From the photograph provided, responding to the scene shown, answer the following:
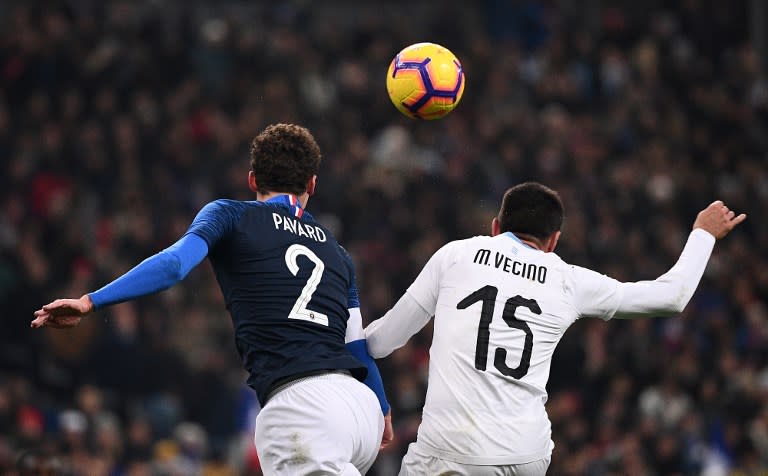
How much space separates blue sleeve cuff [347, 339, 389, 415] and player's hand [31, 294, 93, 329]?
4.45 feet

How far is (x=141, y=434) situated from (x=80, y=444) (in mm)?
845

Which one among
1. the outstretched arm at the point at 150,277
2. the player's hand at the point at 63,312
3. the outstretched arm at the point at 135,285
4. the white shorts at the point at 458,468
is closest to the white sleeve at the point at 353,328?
the white shorts at the point at 458,468

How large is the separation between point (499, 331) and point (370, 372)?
2.13 ft

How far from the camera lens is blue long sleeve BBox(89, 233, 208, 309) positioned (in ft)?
14.7

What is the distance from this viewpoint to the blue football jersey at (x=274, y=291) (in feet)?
16.0

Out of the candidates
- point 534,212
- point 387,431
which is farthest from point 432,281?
point 387,431

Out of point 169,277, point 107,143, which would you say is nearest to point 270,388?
point 169,277

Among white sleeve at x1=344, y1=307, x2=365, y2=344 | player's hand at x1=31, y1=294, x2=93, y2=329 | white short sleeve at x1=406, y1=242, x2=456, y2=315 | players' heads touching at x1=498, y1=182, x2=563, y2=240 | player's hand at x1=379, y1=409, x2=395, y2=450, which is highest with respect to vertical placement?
player's hand at x1=31, y1=294, x2=93, y2=329

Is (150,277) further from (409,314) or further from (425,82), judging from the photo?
(425,82)

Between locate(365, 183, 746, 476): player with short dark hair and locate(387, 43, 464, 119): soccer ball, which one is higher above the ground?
locate(387, 43, 464, 119): soccer ball

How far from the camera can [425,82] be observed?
6438 millimetres

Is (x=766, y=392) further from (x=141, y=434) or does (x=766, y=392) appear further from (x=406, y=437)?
(x=141, y=434)

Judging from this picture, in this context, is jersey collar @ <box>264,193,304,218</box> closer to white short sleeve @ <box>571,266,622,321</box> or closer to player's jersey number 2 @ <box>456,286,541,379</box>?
player's jersey number 2 @ <box>456,286,541,379</box>

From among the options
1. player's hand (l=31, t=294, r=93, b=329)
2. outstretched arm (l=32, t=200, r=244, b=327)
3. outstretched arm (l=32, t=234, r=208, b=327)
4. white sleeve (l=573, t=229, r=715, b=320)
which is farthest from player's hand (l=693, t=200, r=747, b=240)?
player's hand (l=31, t=294, r=93, b=329)
